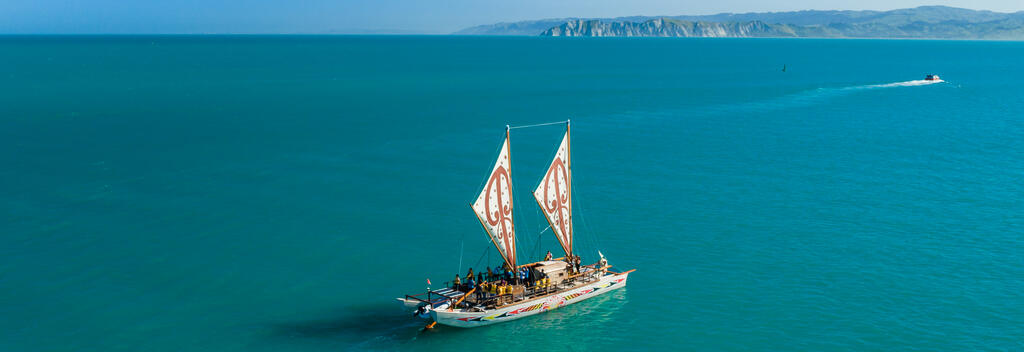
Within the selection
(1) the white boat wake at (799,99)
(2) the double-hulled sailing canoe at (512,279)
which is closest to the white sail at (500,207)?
(2) the double-hulled sailing canoe at (512,279)

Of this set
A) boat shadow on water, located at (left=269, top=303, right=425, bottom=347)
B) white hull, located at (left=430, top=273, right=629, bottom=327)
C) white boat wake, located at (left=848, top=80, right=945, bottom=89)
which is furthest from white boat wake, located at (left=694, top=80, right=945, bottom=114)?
boat shadow on water, located at (left=269, top=303, right=425, bottom=347)

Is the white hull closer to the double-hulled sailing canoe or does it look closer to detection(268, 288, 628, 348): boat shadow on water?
the double-hulled sailing canoe

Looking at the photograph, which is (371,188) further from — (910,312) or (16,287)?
(910,312)

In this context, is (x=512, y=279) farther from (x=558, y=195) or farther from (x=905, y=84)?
(x=905, y=84)

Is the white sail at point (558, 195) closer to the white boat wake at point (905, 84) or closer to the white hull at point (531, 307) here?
the white hull at point (531, 307)

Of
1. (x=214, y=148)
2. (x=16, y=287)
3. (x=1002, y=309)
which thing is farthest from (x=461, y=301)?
(x=214, y=148)
